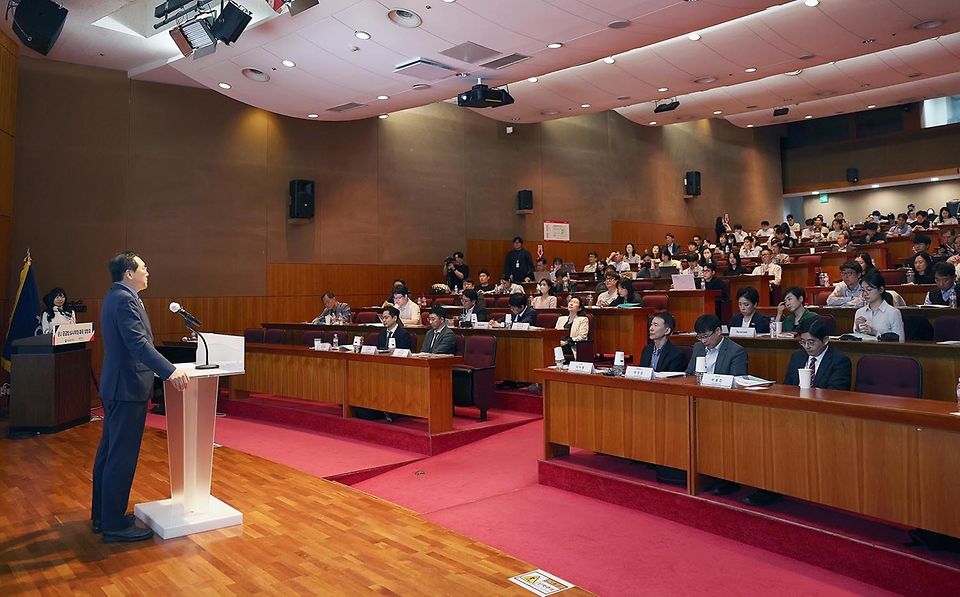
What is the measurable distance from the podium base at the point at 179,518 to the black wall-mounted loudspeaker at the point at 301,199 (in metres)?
6.89

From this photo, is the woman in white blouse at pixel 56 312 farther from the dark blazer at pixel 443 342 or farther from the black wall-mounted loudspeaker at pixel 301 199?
the dark blazer at pixel 443 342

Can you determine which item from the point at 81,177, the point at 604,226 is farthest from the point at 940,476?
the point at 604,226

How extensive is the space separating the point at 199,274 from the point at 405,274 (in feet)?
10.9

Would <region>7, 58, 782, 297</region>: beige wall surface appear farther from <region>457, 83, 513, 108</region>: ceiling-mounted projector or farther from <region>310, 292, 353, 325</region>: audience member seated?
<region>457, 83, 513, 108</region>: ceiling-mounted projector

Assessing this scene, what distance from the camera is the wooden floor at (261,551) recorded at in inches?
105

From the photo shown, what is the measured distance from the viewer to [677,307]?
8273 mm

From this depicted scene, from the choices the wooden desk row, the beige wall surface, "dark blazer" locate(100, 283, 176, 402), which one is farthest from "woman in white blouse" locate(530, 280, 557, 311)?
"dark blazer" locate(100, 283, 176, 402)

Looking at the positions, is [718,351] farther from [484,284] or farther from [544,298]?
[484,284]

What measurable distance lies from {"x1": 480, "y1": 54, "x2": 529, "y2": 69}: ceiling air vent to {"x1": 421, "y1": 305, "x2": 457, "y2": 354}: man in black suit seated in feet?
10.2

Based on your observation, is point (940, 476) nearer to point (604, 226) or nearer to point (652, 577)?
point (652, 577)

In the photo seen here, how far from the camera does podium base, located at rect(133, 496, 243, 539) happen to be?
3205 mm

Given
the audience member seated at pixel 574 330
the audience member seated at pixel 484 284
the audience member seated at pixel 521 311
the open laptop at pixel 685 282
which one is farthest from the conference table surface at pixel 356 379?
the open laptop at pixel 685 282

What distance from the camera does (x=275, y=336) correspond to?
26.1ft

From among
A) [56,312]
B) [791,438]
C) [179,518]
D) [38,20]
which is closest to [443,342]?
[179,518]
